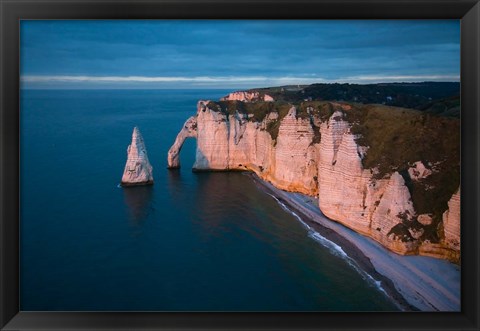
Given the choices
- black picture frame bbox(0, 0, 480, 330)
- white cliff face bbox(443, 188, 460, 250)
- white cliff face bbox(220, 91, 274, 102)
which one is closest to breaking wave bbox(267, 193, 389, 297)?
white cliff face bbox(443, 188, 460, 250)

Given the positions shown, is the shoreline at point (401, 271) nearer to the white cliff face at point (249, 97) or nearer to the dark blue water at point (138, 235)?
the dark blue water at point (138, 235)

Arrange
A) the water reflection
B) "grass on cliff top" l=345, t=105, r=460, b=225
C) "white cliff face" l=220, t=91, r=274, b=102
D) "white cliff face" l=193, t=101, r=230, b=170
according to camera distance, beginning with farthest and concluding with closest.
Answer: "white cliff face" l=193, t=101, r=230, b=170 → "white cliff face" l=220, t=91, r=274, b=102 → the water reflection → "grass on cliff top" l=345, t=105, r=460, b=225

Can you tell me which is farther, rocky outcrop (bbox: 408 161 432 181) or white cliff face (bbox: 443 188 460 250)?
rocky outcrop (bbox: 408 161 432 181)

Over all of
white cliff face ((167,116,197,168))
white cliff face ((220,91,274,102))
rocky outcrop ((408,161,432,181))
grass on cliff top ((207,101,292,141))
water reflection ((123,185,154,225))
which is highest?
white cliff face ((220,91,274,102))

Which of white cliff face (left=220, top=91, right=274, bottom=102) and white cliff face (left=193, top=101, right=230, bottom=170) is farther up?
white cliff face (left=220, top=91, right=274, bottom=102)

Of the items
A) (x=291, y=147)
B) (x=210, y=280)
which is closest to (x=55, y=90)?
(x=210, y=280)

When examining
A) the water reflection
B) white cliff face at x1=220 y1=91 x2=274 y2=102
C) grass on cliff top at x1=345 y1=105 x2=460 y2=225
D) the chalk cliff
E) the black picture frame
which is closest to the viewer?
the black picture frame

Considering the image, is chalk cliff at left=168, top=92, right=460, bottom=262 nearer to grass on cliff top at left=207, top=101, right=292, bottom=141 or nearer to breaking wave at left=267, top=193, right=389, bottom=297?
grass on cliff top at left=207, top=101, right=292, bottom=141
